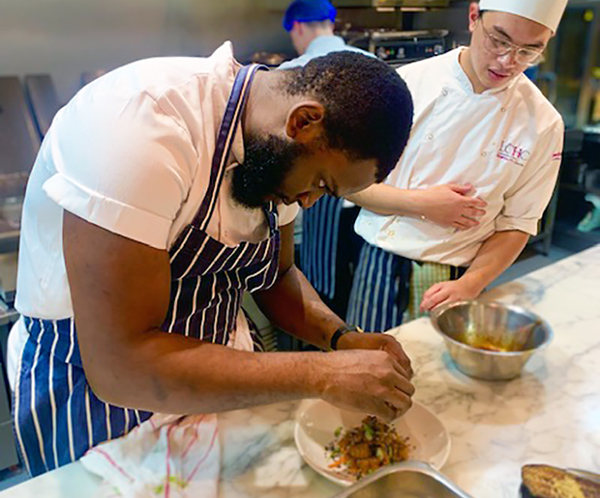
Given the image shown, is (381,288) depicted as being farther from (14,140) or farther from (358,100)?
(14,140)

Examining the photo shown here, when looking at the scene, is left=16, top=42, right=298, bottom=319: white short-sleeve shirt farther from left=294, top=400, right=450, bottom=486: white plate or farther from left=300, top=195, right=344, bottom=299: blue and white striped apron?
left=300, top=195, right=344, bottom=299: blue and white striped apron

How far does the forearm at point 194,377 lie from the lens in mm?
687

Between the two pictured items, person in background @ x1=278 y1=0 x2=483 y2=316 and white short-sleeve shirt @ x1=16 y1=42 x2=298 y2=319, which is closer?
white short-sleeve shirt @ x1=16 y1=42 x2=298 y2=319

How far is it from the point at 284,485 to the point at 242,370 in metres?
0.20

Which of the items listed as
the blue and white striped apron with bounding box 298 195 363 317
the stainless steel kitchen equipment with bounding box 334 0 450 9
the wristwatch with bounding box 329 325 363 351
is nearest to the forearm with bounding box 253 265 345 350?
the wristwatch with bounding box 329 325 363 351

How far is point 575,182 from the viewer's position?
145 inches

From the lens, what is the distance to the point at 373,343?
977 mm

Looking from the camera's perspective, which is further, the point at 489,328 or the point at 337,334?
the point at 489,328

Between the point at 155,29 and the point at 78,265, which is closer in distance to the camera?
the point at 78,265

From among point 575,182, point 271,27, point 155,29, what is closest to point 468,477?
point 155,29

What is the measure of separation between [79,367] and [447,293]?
2.58 ft

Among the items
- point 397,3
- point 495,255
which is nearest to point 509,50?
point 495,255

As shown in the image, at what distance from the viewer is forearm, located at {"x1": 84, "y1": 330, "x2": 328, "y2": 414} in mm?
687

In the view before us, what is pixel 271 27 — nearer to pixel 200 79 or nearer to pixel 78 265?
pixel 200 79
